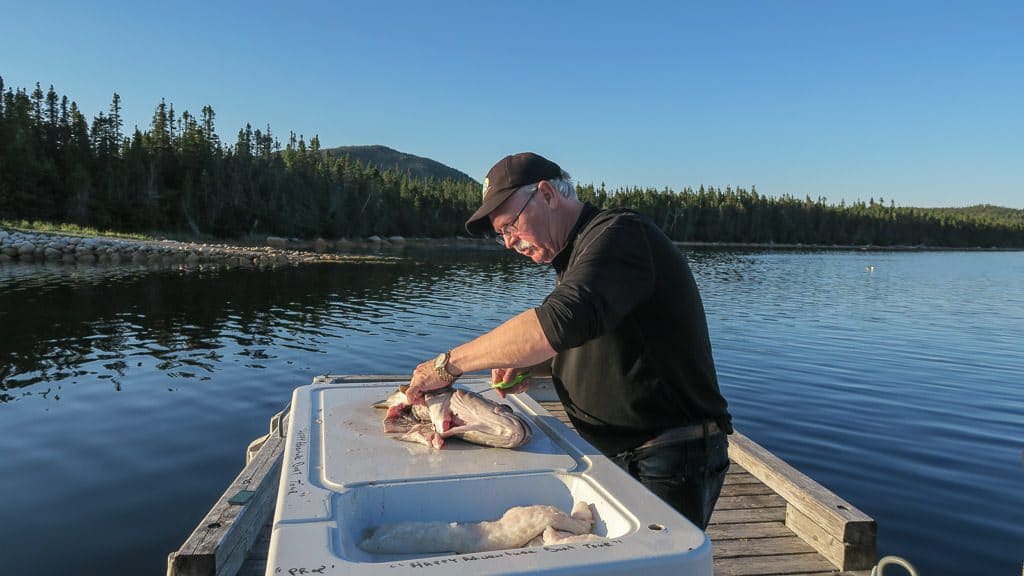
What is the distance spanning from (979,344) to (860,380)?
26.9 ft

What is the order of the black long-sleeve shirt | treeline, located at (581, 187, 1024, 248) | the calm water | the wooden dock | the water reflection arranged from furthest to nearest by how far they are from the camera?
1. treeline, located at (581, 187, 1024, 248)
2. the water reflection
3. the calm water
4. the wooden dock
5. the black long-sleeve shirt

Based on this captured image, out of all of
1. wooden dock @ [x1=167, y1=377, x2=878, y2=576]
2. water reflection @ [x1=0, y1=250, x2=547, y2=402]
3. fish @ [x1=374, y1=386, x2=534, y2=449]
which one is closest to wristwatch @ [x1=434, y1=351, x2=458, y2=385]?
fish @ [x1=374, y1=386, x2=534, y2=449]

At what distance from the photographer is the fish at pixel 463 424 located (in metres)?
2.95

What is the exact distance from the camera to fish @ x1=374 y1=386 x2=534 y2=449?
116 inches

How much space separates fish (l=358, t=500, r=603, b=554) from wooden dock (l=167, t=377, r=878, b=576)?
6.31 ft

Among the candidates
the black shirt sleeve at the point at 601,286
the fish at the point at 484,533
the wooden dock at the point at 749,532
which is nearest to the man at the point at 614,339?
the black shirt sleeve at the point at 601,286

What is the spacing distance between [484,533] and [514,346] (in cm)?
67

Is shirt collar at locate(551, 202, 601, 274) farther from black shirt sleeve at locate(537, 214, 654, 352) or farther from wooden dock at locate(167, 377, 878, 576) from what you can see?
wooden dock at locate(167, 377, 878, 576)

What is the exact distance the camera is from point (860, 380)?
576 inches

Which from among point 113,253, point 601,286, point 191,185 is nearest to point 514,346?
point 601,286

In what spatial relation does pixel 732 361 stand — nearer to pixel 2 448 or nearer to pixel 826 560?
pixel 826 560

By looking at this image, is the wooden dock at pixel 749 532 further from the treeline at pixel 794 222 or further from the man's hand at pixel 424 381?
the treeline at pixel 794 222

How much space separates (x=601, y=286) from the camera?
239 centimetres

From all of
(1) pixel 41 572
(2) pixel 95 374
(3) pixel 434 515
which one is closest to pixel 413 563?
(3) pixel 434 515
